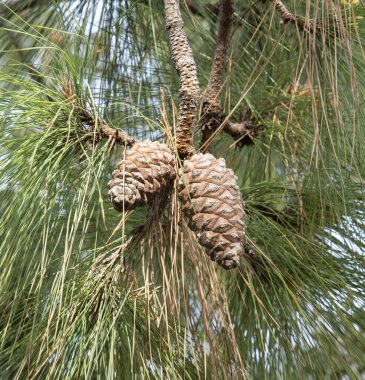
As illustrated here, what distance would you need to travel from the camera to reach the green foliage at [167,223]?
38.2 inches

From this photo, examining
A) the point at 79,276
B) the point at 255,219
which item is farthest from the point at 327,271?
the point at 79,276

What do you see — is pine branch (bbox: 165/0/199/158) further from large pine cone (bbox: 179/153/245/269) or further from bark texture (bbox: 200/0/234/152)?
bark texture (bbox: 200/0/234/152)

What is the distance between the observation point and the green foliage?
0.97 meters

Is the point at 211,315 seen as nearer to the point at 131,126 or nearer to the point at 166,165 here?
the point at 166,165

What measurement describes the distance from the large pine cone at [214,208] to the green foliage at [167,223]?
0.14ft

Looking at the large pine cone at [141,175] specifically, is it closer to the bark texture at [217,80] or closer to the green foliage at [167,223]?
the green foliage at [167,223]

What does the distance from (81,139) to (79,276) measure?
0.20m

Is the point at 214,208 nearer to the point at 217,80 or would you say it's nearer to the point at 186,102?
the point at 186,102

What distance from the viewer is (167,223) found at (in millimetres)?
997

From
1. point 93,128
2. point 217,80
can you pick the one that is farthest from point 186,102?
point 217,80

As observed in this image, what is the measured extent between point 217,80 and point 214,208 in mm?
385

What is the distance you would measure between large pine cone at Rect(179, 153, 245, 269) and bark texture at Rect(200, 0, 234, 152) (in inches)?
11.9

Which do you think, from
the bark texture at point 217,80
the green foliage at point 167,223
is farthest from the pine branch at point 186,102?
the bark texture at point 217,80

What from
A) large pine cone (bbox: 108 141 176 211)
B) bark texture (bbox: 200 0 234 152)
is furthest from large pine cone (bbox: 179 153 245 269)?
bark texture (bbox: 200 0 234 152)
